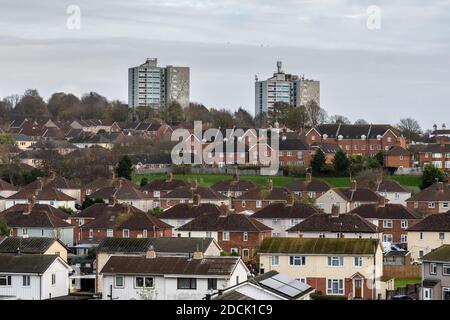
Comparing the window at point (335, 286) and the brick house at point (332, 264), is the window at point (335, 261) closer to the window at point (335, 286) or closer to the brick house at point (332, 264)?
the brick house at point (332, 264)

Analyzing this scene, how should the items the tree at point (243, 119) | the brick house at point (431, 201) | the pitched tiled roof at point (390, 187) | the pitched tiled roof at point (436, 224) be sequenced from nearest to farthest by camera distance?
the pitched tiled roof at point (436, 224) < the brick house at point (431, 201) < the pitched tiled roof at point (390, 187) < the tree at point (243, 119)

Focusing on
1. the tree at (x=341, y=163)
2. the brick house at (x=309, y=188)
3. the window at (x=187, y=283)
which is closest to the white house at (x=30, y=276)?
the window at (x=187, y=283)

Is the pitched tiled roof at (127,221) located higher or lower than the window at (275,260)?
higher

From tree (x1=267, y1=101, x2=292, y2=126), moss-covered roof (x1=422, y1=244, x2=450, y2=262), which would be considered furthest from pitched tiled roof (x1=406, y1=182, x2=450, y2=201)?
tree (x1=267, y1=101, x2=292, y2=126)

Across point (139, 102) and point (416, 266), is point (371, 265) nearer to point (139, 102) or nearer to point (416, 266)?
point (416, 266)

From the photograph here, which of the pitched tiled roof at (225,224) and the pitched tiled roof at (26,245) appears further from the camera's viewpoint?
the pitched tiled roof at (225,224)

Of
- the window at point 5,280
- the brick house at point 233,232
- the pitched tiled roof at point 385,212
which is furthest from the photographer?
the pitched tiled roof at point 385,212
